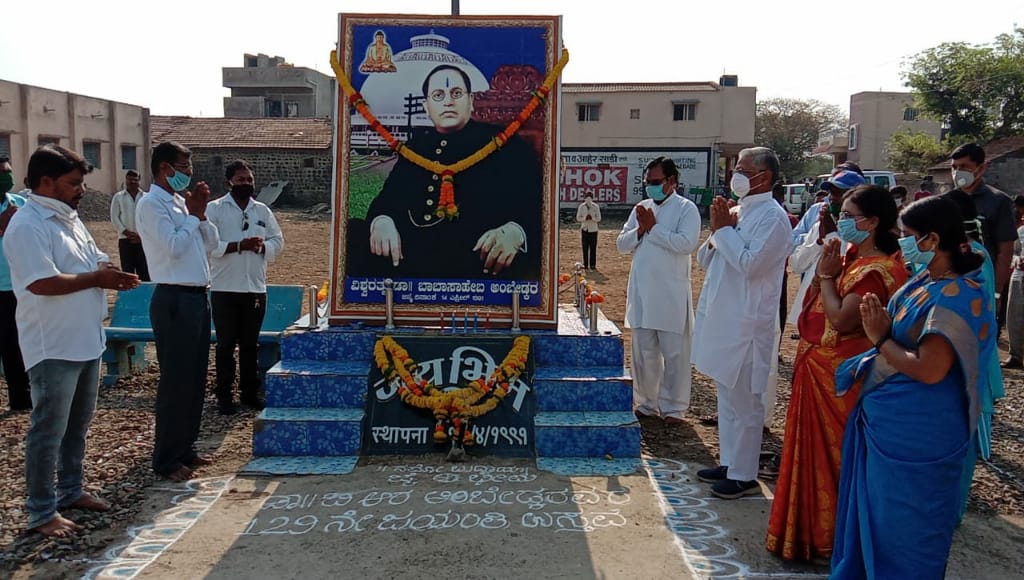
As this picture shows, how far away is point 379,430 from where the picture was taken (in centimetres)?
535

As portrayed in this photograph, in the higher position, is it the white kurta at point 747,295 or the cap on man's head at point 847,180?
the cap on man's head at point 847,180

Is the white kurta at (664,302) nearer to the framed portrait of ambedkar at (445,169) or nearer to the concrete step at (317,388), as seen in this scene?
the framed portrait of ambedkar at (445,169)

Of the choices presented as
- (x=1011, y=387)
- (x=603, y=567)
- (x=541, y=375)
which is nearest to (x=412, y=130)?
(x=541, y=375)

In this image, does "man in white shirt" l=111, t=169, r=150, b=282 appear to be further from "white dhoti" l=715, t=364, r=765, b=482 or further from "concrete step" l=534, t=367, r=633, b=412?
"white dhoti" l=715, t=364, r=765, b=482

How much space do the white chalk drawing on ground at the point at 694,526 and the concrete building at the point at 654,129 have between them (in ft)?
102

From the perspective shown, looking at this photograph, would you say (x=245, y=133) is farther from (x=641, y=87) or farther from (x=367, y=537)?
(x=367, y=537)

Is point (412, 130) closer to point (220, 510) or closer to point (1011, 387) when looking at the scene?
point (220, 510)

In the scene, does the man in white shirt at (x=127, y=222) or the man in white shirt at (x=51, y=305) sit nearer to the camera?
the man in white shirt at (x=51, y=305)

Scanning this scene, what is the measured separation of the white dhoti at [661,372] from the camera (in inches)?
247

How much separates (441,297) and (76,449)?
257cm

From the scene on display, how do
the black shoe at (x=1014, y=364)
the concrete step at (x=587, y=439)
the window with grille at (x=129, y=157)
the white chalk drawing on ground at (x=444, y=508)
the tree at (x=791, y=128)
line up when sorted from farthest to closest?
the tree at (x=791, y=128)
the window with grille at (x=129, y=157)
the black shoe at (x=1014, y=364)
the concrete step at (x=587, y=439)
the white chalk drawing on ground at (x=444, y=508)

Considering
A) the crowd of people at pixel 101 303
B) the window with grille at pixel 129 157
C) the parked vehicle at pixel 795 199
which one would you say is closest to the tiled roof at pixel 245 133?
the window with grille at pixel 129 157

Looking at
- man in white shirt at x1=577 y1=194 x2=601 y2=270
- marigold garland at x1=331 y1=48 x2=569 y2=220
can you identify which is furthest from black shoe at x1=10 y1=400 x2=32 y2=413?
man in white shirt at x1=577 y1=194 x2=601 y2=270

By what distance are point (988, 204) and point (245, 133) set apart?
3296cm
